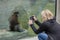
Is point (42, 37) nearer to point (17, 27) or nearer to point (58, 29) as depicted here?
point (58, 29)

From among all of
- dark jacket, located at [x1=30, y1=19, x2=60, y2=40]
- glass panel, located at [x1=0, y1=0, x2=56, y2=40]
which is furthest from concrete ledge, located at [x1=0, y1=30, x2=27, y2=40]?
dark jacket, located at [x1=30, y1=19, x2=60, y2=40]

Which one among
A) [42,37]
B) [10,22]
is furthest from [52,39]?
[10,22]

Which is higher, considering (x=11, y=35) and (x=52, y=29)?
(x=52, y=29)

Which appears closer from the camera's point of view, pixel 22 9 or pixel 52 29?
pixel 52 29

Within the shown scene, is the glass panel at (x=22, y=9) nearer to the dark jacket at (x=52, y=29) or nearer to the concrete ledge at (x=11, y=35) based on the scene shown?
the concrete ledge at (x=11, y=35)

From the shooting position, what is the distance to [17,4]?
6.29 m

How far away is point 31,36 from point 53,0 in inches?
47.8

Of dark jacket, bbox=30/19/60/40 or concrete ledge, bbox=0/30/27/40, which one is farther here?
concrete ledge, bbox=0/30/27/40

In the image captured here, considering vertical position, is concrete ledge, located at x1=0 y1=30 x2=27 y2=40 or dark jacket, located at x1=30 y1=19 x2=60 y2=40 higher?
dark jacket, located at x1=30 y1=19 x2=60 y2=40

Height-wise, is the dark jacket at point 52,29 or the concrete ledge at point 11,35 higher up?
the dark jacket at point 52,29

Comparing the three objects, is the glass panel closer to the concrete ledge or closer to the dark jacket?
the concrete ledge

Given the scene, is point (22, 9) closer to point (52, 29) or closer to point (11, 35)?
point (11, 35)

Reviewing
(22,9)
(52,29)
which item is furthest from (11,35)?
(52,29)

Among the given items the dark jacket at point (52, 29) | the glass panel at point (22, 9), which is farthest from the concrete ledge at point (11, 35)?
the dark jacket at point (52, 29)
